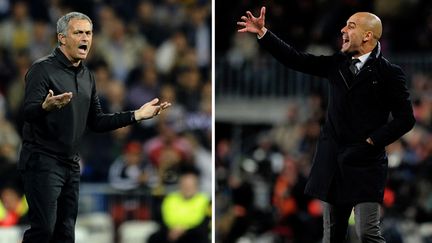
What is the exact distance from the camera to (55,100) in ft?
22.9

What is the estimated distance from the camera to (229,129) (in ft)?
53.9

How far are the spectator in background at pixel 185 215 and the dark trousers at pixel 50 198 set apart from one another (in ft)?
16.4

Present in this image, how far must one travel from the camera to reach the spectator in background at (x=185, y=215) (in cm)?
1255

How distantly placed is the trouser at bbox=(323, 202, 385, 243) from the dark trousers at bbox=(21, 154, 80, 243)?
1.73 meters

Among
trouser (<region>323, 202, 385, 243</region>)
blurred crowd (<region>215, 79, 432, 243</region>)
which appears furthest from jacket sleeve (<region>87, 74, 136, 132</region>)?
blurred crowd (<region>215, 79, 432, 243</region>)

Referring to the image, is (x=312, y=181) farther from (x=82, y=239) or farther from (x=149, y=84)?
(x=149, y=84)

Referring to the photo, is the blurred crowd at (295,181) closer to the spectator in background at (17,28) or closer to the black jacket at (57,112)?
the spectator in background at (17,28)

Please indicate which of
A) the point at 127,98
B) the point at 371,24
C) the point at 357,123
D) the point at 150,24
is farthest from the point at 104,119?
the point at 150,24

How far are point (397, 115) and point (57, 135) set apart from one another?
227 cm

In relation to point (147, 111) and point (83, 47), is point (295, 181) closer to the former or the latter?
point (147, 111)

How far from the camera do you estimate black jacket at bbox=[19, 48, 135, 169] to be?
7.29 metres

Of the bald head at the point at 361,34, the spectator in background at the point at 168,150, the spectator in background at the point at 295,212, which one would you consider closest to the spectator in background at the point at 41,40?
the spectator in background at the point at 168,150

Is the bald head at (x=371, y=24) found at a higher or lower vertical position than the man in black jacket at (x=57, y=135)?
higher

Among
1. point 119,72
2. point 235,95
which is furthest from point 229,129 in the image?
point 119,72
